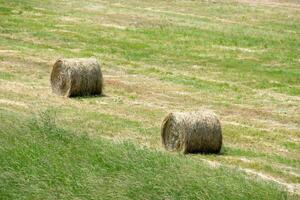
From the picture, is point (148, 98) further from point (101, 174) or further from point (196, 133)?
point (101, 174)

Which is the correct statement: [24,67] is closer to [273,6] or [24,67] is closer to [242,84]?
[242,84]

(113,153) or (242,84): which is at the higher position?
(113,153)

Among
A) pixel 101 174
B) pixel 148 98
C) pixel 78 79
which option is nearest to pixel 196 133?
pixel 101 174

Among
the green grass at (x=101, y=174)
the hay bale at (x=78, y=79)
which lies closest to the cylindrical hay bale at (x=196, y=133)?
the green grass at (x=101, y=174)

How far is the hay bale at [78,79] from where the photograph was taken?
23.9 meters

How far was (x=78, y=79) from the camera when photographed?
2397 centimetres

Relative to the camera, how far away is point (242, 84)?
28047 mm

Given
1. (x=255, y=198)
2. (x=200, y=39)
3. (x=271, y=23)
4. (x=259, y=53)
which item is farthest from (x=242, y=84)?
(x=255, y=198)

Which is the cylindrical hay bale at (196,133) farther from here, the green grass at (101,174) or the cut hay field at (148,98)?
the green grass at (101,174)

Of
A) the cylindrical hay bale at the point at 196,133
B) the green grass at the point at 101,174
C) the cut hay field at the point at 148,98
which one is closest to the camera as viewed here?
the green grass at the point at 101,174

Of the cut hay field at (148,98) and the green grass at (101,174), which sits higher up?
the green grass at (101,174)

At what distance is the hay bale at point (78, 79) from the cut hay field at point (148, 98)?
0.37m

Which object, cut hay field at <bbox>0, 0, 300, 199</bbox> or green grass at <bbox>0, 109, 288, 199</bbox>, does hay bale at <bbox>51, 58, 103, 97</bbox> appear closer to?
cut hay field at <bbox>0, 0, 300, 199</bbox>

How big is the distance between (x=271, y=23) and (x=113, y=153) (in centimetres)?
2761
